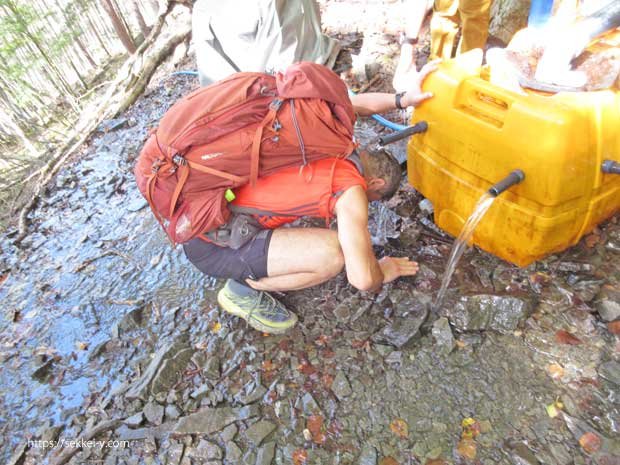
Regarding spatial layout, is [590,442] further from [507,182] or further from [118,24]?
[118,24]

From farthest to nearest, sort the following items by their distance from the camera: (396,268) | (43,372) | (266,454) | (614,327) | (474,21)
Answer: (474,21)
(43,372)
(396,268)
(614,327)
(266,454)

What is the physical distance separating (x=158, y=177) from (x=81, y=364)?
4.81 feet

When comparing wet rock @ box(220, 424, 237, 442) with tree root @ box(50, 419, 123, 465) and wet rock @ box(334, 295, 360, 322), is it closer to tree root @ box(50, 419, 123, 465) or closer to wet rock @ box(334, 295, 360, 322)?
tree root @ box(50, 419, 123, 465)

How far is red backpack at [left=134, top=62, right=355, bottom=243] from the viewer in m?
1.67

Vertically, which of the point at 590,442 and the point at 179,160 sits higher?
the point at 179,160

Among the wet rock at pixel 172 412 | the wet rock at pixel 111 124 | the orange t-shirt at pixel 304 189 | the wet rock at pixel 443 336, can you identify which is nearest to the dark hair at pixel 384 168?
the orange t-shirt at pixel 304 189

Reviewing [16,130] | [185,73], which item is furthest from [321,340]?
[16,130]

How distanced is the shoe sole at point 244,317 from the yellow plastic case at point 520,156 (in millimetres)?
1223

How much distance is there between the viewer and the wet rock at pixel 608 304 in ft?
6.29

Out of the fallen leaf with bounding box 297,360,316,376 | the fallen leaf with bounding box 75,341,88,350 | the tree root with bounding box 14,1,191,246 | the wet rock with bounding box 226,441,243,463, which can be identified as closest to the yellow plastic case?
the fallen leaf with bounding box 297,360,316,376

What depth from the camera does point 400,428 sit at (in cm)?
177

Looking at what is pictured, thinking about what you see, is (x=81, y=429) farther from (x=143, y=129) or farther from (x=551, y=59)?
(x=143, y=129)

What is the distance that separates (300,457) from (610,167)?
72.8 inches

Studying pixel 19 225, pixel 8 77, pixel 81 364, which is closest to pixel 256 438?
pixel 81 364
